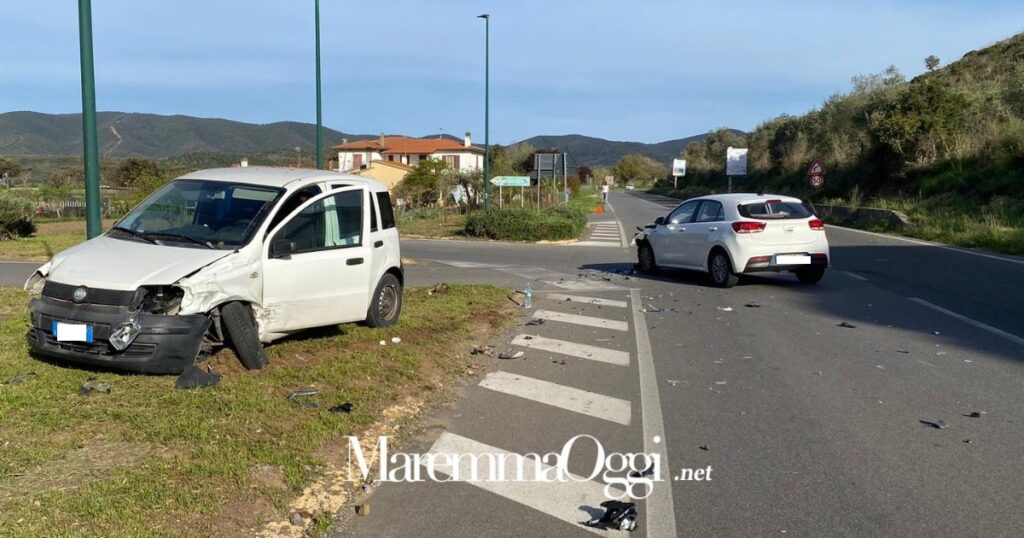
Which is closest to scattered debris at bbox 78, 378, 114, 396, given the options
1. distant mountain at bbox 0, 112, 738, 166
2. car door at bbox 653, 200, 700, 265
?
car door at bbox 653, 200, 700, 265

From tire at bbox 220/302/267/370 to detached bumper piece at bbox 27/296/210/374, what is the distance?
270 millimetres

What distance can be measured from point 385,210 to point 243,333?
3.07m

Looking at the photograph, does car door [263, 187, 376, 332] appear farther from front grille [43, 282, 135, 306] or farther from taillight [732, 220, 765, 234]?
taillight [732, 220, 765, 234]

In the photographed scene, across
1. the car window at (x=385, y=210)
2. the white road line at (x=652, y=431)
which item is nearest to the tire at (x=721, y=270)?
the white road line at (x=652, y=431)

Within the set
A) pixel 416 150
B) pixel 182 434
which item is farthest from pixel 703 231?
pixel 416 150

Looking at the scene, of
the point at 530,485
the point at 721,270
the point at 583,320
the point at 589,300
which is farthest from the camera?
the point at 721,270

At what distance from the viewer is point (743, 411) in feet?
21.4

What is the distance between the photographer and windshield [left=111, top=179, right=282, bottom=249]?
7.18 m

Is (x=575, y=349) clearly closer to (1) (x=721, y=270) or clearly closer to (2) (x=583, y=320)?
(2) (x=583, y=320)

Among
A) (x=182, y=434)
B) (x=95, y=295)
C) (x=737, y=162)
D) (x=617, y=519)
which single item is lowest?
(x=617, y=519)

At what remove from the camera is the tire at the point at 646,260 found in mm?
16703

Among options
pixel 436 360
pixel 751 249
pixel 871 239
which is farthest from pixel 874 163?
pixel 436 360

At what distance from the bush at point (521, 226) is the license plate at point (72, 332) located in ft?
69.1

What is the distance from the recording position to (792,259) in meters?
13.8
